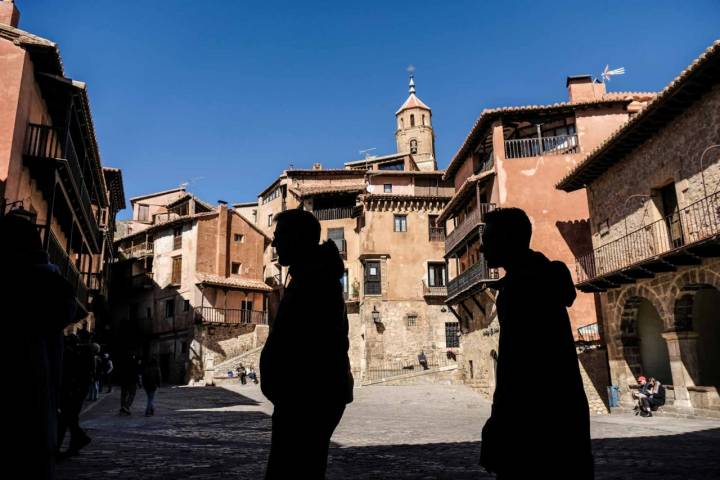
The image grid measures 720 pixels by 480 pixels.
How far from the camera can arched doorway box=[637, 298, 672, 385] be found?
18.3m

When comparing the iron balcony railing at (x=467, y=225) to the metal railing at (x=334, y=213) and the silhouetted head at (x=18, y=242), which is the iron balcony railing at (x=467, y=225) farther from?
the silhouetted head at (x=18, y=242)

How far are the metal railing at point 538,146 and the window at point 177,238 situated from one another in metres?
27.2

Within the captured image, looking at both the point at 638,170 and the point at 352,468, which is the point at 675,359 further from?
the point at 352,468

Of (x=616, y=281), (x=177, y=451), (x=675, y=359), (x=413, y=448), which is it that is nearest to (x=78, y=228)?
(x=177, y=451)

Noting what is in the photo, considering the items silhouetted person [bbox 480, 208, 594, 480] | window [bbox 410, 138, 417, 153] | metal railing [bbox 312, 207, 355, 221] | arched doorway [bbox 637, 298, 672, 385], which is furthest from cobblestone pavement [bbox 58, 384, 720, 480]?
window [bbox 410, 138, 417, 153]

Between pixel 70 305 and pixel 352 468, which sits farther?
pixel 352 468

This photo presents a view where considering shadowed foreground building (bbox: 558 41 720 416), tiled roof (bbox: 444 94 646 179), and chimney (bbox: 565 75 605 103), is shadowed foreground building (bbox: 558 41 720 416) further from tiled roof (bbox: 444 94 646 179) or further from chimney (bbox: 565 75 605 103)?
chimney (bbox: 565 75 605 103)

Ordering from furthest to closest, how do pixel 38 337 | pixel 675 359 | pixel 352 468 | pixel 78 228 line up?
pixel 78 228 → pixel 675 359 → pixel 352 468 → pixel 38 337

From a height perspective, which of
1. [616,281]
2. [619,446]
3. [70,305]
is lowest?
[619,446]

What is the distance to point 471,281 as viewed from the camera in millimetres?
24609

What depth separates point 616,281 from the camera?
1711 centimetres

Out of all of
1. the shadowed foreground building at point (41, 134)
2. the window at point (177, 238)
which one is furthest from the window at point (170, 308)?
the shadowed foreground building at point (41, 134)

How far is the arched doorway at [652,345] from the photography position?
1833cm

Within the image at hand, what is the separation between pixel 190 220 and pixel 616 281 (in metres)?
31.8
